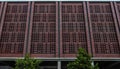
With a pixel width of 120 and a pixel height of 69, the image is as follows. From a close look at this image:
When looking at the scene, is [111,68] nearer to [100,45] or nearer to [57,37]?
[100,45]

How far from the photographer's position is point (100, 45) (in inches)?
1462

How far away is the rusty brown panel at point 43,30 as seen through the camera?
36844 mm

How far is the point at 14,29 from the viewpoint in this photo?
128 ft

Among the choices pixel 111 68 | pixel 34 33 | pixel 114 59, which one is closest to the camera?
pixel 114 59

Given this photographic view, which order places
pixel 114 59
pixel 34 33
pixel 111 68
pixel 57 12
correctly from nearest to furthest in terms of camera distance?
pixel 114 59 → pixel 34 33 → pixel 57 12 → pixel 111 68

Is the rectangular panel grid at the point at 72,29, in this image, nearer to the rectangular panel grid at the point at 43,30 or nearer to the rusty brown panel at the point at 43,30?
the rusty brown panel at the point at 43,30

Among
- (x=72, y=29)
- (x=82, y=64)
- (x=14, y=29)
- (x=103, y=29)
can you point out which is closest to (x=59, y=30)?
(x=72, y=29)

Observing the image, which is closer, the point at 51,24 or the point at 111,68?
the point at 51,24

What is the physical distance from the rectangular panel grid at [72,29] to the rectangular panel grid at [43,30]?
2037 mm

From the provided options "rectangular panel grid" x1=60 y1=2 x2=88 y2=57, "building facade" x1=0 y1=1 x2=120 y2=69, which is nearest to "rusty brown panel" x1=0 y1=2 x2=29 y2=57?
"building facade" x1=0 y1=1 x2=120 y2=69

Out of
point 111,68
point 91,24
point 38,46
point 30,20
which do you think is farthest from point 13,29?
point 111,68

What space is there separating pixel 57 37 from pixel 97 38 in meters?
8.16

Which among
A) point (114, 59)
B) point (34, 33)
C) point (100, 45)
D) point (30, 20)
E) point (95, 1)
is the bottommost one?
point (114, 59)

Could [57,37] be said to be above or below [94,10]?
below
